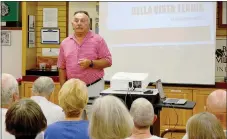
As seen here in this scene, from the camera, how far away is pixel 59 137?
224 cm

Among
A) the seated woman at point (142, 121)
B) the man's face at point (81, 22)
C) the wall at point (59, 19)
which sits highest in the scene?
the wall at point (59, 19)

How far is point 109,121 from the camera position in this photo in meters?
1.95

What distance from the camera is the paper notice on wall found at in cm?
606

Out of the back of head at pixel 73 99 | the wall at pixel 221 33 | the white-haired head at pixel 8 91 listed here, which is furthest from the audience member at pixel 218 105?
the wall at pixel 221 33

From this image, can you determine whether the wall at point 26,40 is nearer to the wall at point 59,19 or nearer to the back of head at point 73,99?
the wall at point 59,19

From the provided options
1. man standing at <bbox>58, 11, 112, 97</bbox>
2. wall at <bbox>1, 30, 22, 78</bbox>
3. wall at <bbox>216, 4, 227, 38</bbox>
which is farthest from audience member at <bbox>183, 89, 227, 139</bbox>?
wall at <bbox>1, 30, 22, 78</bbox>

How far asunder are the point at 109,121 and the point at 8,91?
90 cm

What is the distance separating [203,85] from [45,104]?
2817mm

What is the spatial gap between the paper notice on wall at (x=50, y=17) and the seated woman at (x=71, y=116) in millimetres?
3746

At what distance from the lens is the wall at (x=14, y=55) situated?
20.3ft

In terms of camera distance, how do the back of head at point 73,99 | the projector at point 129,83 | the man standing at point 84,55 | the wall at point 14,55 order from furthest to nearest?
the wall at point 14,55, the man standing at point 84,55, the projector at point 129,83, the back of head at point 73,99

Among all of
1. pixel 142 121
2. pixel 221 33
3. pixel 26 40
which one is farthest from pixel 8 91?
pixel 221 33

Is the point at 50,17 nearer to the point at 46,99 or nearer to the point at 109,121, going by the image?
the point at 46,99

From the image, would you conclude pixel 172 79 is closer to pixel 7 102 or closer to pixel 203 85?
pixel 203 85
